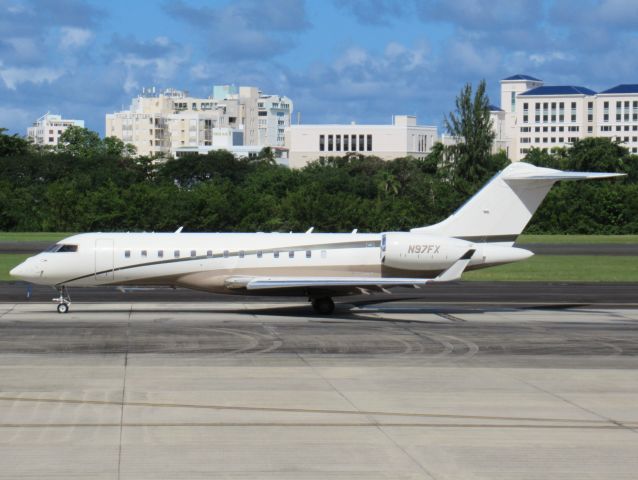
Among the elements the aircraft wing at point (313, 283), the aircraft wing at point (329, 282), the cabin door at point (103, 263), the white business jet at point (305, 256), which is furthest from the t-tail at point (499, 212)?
the cabin door at point (103, 263)

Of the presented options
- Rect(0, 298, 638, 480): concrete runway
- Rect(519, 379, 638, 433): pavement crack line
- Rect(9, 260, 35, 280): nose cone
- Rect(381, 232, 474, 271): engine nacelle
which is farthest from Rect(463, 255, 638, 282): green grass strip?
Rect(519, 379, 638, 433): pavement crack line

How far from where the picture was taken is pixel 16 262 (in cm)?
6128

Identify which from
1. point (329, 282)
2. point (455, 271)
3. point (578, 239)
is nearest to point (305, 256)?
point (329, 282)

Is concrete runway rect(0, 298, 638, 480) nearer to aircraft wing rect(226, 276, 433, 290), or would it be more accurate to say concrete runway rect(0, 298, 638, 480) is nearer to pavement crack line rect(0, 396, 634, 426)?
pavement crack line rect(0, 396, 634, 426)

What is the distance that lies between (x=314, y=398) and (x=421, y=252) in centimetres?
1573

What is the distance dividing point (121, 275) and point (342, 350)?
35.7 feet

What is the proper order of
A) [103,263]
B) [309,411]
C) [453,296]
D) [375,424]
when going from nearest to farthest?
[375,424], [309,411], [103,263], [453,296]

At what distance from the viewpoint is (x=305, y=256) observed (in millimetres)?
35812

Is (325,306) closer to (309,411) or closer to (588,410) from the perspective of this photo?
(309,411)

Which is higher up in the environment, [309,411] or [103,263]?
[103,263]

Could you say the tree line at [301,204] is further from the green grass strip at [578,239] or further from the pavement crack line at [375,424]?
the pavement crack line at [375,424]

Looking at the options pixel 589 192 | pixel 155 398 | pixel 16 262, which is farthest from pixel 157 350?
pixel 589 192

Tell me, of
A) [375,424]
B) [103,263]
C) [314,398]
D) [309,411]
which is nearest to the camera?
[375,424]

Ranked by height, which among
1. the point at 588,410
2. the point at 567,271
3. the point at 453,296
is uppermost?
the point at 567,271
